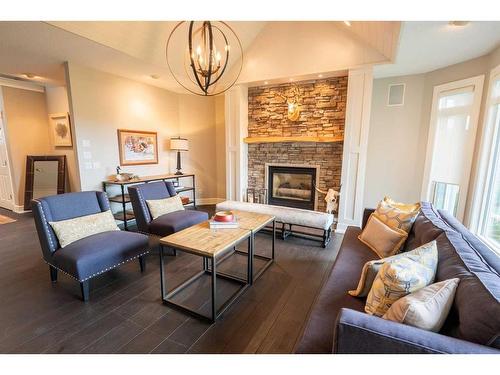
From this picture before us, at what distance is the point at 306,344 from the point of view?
3.74 feet

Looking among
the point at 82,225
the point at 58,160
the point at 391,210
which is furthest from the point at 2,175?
the point at 391,210

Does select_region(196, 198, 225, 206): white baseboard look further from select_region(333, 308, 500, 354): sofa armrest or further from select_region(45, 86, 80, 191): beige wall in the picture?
select_region(333, 308, 500, 354): sofa armrest

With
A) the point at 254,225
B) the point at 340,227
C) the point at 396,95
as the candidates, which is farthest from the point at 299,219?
the point at 396,95

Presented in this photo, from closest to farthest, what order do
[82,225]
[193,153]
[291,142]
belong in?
[82,225]
[291,142]
[193,153]

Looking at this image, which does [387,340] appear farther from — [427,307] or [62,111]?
[62,111]

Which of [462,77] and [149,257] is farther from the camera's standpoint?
[462,77]

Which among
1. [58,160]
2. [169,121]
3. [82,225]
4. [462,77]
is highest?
[462,77]

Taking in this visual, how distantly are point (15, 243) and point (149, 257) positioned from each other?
2.12 metres

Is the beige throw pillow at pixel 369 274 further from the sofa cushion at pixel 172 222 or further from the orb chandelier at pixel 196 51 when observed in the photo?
the orb chandelier at pixel 196 51

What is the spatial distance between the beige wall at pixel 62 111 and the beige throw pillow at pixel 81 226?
112 inches

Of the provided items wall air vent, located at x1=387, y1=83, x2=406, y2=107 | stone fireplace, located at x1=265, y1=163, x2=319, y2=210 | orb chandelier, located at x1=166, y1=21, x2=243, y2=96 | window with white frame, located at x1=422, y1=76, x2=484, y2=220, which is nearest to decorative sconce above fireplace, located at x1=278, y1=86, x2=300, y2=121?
stone fireplace, located at x1=265, y1=163, x2=319, y2=210

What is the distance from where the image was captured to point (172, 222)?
2.99 meters

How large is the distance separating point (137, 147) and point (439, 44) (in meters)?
4.86

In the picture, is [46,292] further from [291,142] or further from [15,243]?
[291,142]
